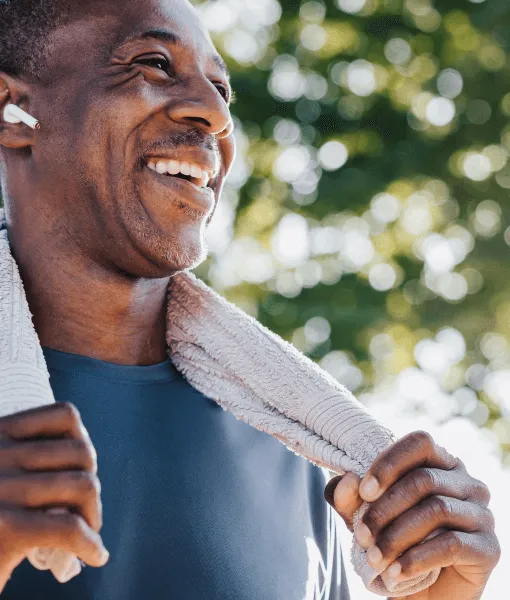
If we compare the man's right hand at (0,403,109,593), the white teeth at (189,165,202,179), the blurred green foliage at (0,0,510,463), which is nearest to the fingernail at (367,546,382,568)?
the man's right hand at (0,403,109,593)

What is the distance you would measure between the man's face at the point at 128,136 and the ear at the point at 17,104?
3 cm

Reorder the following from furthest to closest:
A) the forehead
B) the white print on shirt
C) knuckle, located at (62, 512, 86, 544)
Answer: the forehead < the white print on shirt < knuckle, located at (62, 512, 86, 544)

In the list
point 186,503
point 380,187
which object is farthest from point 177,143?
point 380,187

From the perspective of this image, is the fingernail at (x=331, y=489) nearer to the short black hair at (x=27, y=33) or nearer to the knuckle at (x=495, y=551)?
the knuckle at (x=495, y=551)

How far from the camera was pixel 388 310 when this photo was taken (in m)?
4.57

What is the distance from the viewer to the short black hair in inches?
59.8

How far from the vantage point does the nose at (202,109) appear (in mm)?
1443

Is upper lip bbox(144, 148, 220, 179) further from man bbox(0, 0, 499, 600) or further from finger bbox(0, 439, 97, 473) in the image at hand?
finger bbox(0, 439, 97, 473)

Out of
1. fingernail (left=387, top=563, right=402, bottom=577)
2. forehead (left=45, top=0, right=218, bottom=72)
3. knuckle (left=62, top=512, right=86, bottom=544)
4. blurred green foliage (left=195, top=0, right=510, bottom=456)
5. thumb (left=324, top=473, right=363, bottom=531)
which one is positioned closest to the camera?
knuckle (left=62, top=512, right=86, bottom=544)

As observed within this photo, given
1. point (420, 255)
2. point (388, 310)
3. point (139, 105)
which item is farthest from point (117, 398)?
point (420, 255)

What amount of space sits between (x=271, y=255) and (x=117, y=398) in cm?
363

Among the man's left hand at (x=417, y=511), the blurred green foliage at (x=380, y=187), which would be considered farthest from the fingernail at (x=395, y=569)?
the blurred green foliage at (x=380, y=187)

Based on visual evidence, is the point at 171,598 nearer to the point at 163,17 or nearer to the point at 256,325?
the point at 256,325

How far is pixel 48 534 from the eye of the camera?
87 cm
